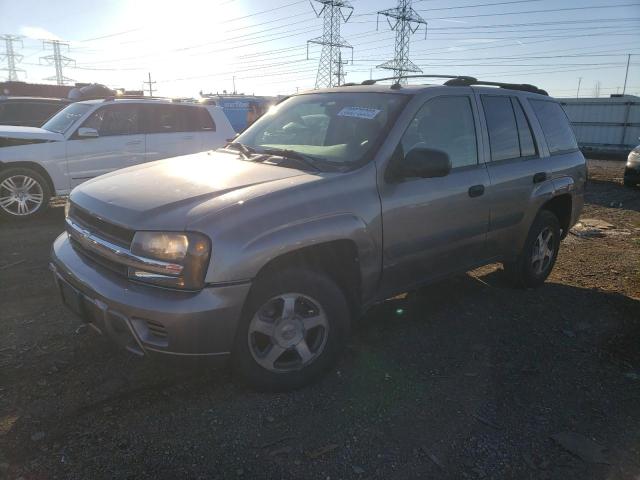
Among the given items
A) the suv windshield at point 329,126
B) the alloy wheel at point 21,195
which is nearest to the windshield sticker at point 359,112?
the suv windshield at point 329,126

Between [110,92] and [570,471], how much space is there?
1257cm

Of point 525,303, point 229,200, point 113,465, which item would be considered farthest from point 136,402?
point 525,303

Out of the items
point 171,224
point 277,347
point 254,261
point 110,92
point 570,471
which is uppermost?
point 110,92

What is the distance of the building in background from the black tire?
2096 cm

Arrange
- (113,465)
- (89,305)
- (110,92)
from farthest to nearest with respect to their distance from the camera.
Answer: (110,92) < (89,305) < (113,465)

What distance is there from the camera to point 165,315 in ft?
8.07


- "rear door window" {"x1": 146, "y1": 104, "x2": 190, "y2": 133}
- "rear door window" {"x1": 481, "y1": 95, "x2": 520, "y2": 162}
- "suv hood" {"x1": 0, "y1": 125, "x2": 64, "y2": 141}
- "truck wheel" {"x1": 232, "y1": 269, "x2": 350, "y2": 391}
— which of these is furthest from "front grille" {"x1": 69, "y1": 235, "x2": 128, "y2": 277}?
"rear door window" {"x1": 146, "y1": 104, "x2": 190, "y2": 133}

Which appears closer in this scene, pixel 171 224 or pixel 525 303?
pixel 171 224

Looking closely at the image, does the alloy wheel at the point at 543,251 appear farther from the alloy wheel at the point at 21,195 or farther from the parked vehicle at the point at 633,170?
the parked vehicle at the point at 633,170

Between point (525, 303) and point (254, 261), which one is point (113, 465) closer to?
point (254, 261)

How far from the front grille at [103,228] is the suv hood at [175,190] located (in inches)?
1.5

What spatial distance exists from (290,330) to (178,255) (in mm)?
834

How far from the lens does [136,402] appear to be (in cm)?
288

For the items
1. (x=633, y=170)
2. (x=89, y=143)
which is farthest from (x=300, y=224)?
(x=633, y=170)
